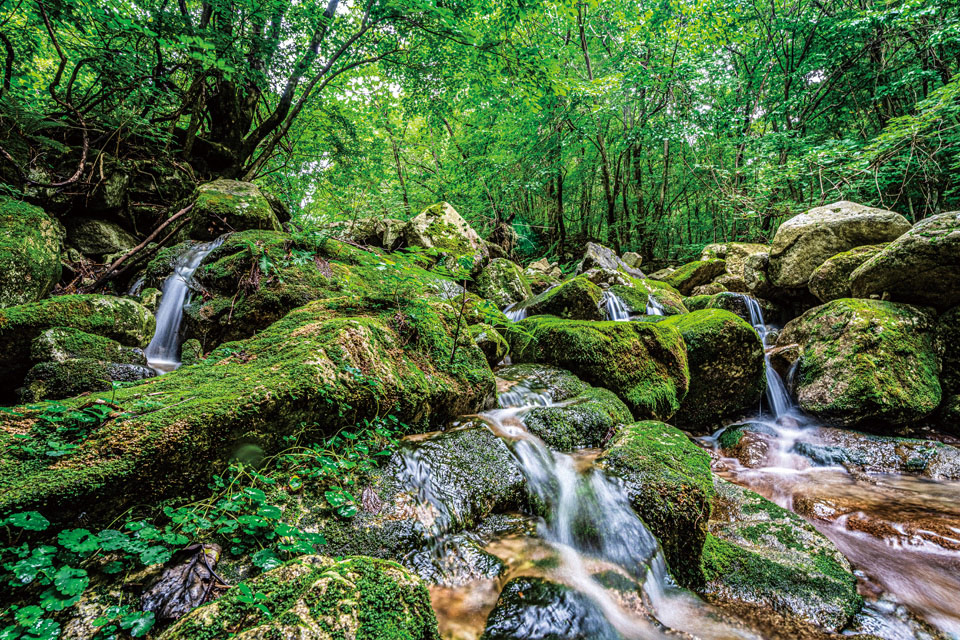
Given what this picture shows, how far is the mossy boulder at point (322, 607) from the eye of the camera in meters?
1.13

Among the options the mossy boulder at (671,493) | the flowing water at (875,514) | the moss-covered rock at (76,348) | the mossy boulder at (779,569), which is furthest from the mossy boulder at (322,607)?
the moss-covered rock at (76,348)

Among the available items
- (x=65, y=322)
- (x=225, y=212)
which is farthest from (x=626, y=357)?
(x=225, y=212)

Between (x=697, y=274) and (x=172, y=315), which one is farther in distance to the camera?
(x=697, y=274)

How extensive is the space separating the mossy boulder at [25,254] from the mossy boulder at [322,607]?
5031 millimetres

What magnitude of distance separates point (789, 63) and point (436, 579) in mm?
17410

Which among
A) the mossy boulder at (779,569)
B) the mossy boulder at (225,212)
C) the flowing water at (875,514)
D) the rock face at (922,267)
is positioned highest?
the mossy boulder at (225,212)

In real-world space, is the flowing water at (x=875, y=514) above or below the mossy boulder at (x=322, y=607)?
below

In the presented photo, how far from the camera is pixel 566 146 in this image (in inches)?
489

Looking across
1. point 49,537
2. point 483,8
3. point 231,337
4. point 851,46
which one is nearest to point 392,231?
point 483,8

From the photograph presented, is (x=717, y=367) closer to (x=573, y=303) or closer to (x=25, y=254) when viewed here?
(x=573, y=303)

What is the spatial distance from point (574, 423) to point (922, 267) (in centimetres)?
628

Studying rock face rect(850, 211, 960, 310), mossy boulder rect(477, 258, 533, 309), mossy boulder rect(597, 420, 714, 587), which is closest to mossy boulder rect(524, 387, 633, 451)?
mossy boulder rect(597, 420, 714, 587)

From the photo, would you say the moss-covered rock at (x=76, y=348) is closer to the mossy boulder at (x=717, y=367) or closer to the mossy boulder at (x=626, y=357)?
the mossy boulder at (x=626, y=357)

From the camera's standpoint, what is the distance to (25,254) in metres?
4.05
